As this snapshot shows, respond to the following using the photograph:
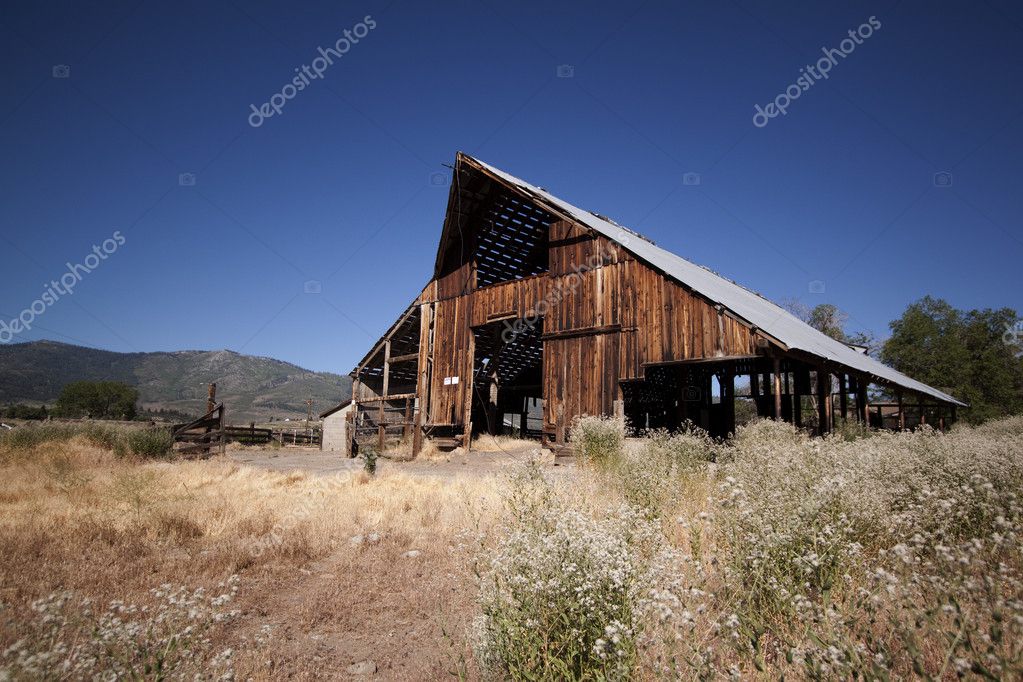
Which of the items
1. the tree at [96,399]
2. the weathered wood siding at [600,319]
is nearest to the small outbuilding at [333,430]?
the weathered wood siding at [600,319]

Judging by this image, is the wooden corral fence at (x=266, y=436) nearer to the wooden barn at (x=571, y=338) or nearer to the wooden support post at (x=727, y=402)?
the wooden barn at (x=571, y=338)

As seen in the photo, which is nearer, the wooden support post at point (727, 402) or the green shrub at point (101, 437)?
the green shrub at point (101, 437)

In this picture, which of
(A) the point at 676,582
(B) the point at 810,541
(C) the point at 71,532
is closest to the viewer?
(A) the point at 676,582

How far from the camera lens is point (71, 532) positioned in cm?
712

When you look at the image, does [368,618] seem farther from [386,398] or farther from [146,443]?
[386,398]

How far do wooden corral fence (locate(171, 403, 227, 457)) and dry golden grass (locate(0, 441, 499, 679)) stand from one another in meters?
8.04

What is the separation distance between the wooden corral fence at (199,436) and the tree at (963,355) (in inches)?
1665

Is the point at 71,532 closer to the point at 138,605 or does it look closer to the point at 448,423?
the point at 138,605

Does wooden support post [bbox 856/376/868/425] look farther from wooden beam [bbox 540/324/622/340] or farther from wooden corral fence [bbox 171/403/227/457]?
wooden corral fence [bbox 171/403/227/457]

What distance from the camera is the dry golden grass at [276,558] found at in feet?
15.0

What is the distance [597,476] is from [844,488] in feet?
17.8

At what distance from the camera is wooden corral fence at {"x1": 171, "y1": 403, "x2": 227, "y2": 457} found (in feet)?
64.2

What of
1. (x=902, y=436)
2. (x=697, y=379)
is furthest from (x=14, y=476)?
(x=697, y=379)

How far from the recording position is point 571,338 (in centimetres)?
1784
